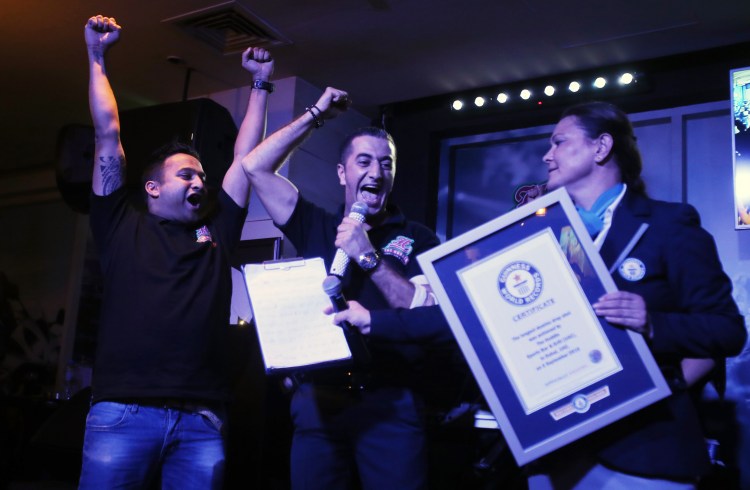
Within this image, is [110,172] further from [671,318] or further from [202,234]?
[671,318]

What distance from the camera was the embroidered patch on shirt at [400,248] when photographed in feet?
7.07

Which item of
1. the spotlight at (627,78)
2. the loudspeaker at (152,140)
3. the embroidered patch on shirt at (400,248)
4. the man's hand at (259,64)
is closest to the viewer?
the embroidered patch on shirt at (400,248)

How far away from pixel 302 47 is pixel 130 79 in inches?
58.7

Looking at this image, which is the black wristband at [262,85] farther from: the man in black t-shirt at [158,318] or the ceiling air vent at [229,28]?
the ceiling air vent at [229,28]

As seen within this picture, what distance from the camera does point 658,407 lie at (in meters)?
1.37

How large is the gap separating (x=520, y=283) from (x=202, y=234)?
1.37 meters

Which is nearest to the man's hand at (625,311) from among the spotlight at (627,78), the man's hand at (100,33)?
the man's hand at (100,33)

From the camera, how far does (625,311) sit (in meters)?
1.30

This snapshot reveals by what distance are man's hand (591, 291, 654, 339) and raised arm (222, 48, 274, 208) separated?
149 centimetres

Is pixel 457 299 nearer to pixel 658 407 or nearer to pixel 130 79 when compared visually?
pixel 658 407

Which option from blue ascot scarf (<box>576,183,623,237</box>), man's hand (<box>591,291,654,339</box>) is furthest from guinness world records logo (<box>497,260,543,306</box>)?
blue ascot scarf (<box>576,183,623,237</box>)

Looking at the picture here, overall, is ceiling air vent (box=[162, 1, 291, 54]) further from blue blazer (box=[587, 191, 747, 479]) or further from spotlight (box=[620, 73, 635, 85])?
blue blazer (box=[587, 191, 747, 479])

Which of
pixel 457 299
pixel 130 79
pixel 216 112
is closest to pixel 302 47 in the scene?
pixel 216 112

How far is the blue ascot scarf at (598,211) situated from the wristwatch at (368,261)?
1.91 ft
